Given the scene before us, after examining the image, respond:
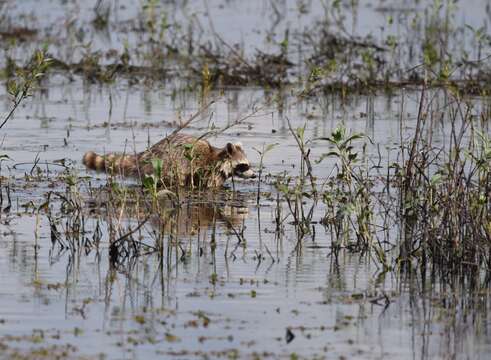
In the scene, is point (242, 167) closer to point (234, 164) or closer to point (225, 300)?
point (234, 164)

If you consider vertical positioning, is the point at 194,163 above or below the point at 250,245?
above

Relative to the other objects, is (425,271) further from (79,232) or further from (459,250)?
(79,232)

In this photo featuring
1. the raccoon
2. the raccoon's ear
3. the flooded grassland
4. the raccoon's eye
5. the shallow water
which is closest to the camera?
the shallow water

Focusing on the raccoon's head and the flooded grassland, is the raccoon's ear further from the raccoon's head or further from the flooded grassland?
the flooded grassland

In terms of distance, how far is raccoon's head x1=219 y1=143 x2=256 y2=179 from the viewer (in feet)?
42.4

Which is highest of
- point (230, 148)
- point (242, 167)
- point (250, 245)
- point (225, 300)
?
point (230, 148)

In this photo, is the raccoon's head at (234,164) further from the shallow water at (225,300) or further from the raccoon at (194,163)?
the shallow water at (225,300)

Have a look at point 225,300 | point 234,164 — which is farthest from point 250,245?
point 234,164

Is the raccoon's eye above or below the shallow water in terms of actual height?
above

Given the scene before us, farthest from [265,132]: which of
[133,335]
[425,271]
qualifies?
[133,335]

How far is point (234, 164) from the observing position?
12.9m

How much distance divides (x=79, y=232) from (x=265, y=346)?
2.85 metres

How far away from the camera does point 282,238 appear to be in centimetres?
1010

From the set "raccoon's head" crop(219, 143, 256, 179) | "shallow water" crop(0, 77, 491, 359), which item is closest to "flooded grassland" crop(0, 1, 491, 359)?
"shallow water" crop(0, 77, 491, 359)
